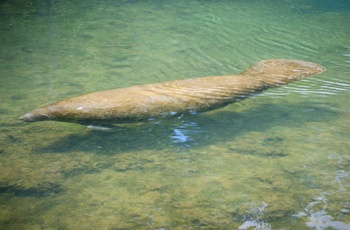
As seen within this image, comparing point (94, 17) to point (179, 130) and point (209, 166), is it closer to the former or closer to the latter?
point (179, 130)

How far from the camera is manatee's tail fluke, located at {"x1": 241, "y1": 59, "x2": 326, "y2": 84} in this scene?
17.3ft

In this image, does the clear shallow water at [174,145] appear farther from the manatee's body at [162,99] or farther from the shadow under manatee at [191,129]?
the manatee's body at [162,99]

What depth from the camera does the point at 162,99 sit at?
4.49 metres

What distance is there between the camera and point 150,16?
32.2 ft

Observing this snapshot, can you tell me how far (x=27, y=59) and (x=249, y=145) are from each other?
407 centimetres

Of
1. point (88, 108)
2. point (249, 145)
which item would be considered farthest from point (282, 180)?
point (88, 108)

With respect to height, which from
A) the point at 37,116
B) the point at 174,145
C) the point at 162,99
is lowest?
the point at 174,145

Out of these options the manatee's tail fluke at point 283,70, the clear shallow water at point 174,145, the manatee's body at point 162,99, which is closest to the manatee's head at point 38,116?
the manatee's body at point 162,99

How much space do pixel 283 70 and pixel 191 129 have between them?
1.69m

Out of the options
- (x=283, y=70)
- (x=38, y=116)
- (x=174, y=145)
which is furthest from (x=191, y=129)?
(x=283, y=70)

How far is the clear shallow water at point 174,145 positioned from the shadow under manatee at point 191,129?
0.04 feet

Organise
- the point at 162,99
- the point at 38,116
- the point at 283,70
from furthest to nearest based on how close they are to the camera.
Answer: the point at 283,70
the point at 162,99
the point at 38,116

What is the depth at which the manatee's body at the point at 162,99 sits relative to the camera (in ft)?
13.9

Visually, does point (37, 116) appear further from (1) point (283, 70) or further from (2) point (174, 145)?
(1) point (283, 70)
